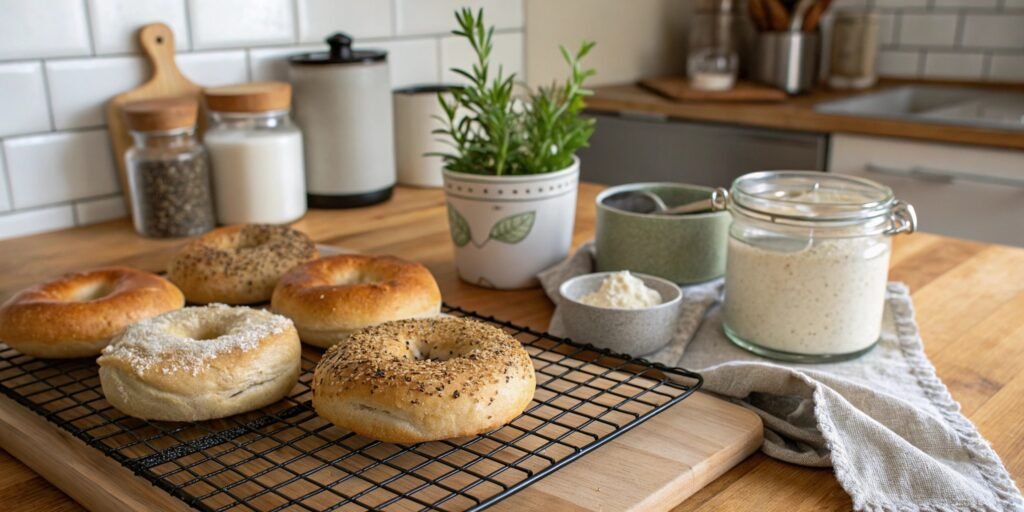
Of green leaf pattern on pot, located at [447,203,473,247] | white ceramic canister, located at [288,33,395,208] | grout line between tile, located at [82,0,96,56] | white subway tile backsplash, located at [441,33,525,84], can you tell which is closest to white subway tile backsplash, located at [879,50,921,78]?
white subway tile backsplash, located at [441,33,525,84]

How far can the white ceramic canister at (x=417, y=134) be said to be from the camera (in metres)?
Result: 1.65

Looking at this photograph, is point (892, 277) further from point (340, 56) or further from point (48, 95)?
point (48, 95)

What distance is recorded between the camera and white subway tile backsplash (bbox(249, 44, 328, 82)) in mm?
1563

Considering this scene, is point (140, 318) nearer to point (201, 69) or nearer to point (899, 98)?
point (201, 69)

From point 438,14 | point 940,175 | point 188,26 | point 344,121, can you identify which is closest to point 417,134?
point 344,121

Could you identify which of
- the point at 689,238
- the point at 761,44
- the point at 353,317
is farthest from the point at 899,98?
the point at 353,317

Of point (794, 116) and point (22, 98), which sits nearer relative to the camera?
point (22, 98)

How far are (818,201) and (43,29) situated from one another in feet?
3.72

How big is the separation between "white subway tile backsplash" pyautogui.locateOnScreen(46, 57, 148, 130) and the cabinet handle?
5.11ft

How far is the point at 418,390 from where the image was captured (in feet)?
2.27

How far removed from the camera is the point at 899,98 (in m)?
2.55

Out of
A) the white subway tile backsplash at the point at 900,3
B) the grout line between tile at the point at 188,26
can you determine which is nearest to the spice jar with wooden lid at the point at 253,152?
the grout line between tile at the point at 188,26

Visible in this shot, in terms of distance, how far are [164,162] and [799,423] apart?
974 millimetres

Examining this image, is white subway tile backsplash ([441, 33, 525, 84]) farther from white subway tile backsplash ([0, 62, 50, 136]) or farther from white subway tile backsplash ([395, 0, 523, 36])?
white subway tile backsplash ([0, 62, 50, 136])
